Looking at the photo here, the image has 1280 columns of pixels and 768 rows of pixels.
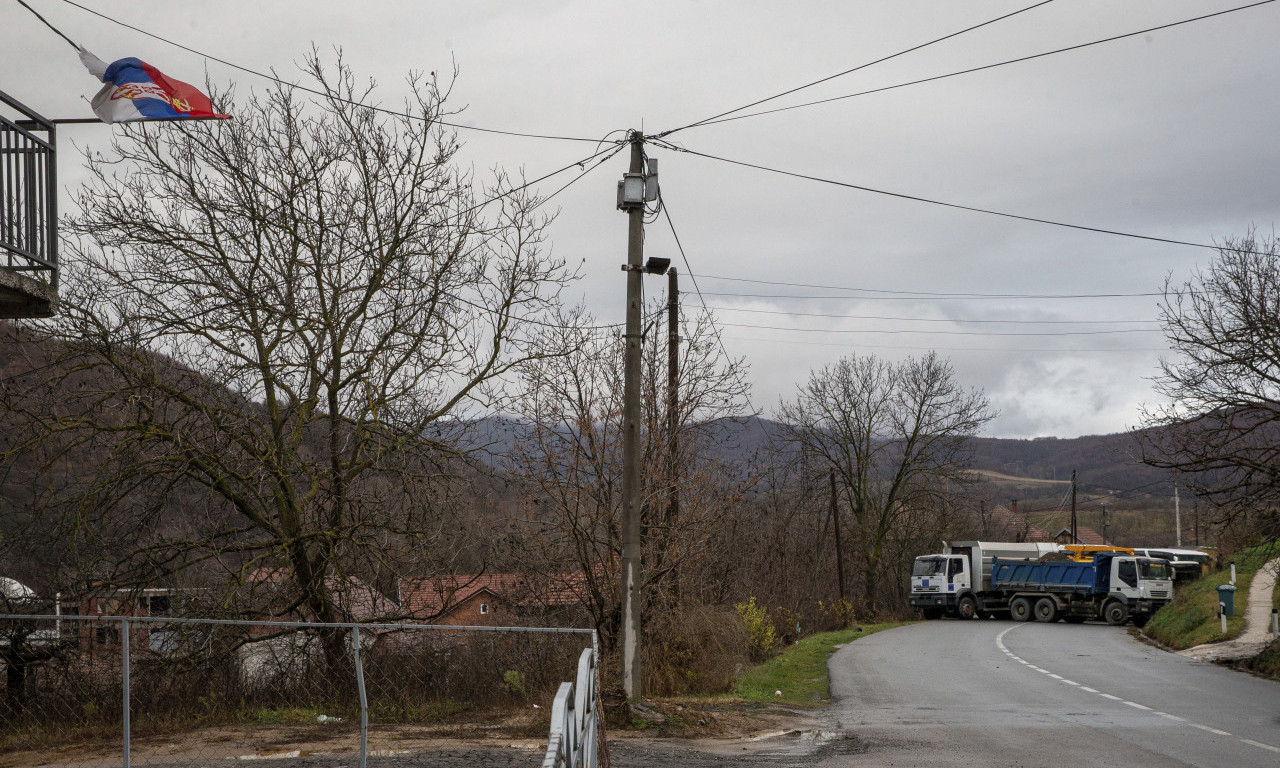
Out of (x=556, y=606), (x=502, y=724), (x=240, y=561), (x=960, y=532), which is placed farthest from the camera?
(x=960, y=532)

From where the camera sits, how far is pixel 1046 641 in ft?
105

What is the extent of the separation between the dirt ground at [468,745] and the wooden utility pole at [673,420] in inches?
149

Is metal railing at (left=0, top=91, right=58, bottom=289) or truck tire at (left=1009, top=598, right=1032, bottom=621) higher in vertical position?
metal railing at (left=0, top=91, right=58, bottom=289)

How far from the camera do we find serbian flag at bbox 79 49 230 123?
10.5 meters

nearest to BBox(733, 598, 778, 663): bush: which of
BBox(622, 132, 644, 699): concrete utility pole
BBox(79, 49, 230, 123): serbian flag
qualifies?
BBox(622, 132, 644, 699): concrete utility pole

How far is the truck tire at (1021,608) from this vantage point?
1775 inches

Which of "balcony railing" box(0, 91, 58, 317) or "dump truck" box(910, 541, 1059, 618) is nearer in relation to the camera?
"balcony railing" box(0, 91, 58, 317)

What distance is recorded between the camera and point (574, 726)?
15.9ft

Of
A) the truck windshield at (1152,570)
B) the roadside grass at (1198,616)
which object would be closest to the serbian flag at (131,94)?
the roadside grass at (1198,616)

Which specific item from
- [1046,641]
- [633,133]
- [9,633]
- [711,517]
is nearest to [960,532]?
[1046,641]

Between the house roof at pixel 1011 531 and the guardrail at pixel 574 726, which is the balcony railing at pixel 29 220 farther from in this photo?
the house roof at pixel 1011 531

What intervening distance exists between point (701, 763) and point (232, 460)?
299 inches

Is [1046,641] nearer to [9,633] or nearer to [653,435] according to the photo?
[653,435]

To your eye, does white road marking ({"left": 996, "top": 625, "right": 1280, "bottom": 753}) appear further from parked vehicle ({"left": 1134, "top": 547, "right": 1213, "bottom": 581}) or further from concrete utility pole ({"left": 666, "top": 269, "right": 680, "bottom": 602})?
parked vehicle ({"left": 1134, "top": 547, "right": 1213, "bottom": 581})
